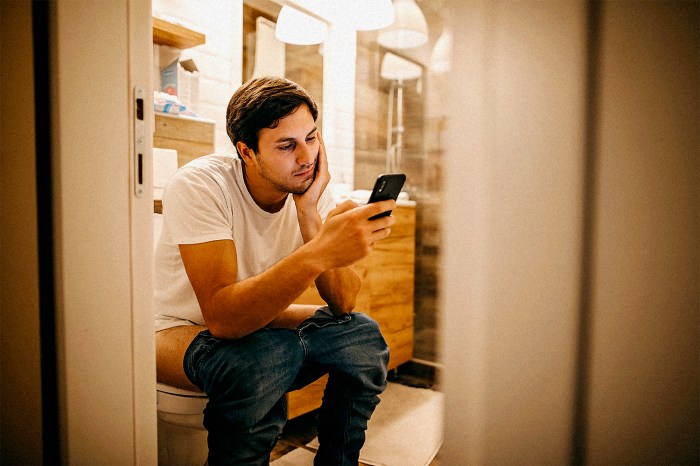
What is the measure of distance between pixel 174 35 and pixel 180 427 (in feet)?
3.53

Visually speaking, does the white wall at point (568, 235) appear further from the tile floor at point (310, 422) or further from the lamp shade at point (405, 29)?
the lamp shade at point (405, 29)

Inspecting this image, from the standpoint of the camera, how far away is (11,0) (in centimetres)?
49

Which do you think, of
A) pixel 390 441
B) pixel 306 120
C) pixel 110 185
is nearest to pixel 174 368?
pixel 110 185

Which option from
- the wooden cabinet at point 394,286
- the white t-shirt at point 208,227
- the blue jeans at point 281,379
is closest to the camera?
the blue jeans at point 281,379

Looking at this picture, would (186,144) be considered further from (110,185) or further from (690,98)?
(690,98)

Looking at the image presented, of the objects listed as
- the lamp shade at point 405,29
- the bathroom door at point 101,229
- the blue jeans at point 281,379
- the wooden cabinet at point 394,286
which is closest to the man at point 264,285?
the blue jeans at point 281,379

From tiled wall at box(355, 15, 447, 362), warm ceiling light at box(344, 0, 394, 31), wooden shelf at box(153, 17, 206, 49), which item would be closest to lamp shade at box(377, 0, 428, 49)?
tiled wall at box(355, 15, 447, 362)

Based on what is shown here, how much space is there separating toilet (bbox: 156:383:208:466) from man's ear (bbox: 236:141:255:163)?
0.52m

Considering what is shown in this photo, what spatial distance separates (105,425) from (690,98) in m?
0.72

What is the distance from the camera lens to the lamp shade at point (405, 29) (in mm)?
2033

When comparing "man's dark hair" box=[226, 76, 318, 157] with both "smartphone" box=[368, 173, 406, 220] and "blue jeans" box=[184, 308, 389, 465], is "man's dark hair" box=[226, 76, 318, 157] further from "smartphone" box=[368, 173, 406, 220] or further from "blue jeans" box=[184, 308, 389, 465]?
"blue jeans" box=[184, 308, 389, 465]

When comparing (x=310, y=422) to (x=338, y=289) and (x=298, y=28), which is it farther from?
(x=298, y=28)

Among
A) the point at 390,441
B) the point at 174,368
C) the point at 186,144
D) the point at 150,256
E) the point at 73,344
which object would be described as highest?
the point at 186,144

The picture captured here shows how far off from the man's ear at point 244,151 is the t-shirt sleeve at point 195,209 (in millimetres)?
115
